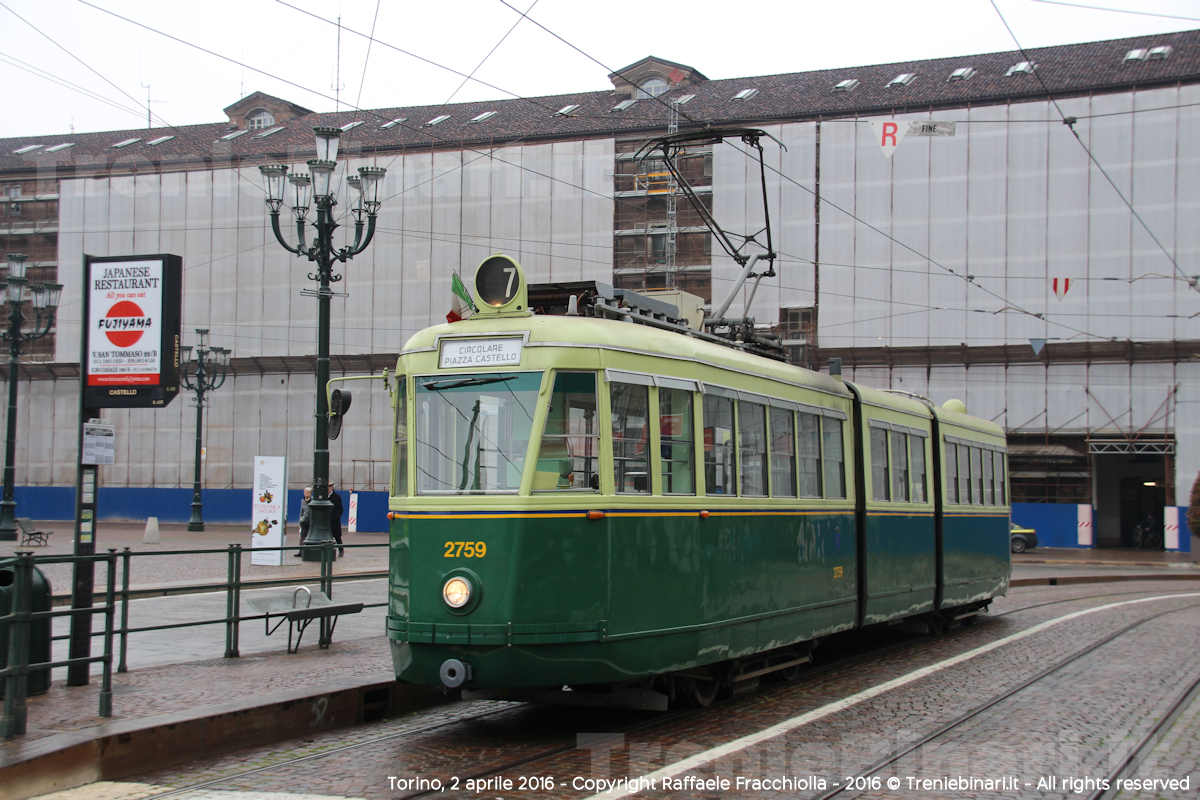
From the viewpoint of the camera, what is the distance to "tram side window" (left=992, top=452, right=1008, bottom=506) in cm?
1693

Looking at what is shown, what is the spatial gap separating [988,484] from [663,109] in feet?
103

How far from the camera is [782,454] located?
10.3 meters

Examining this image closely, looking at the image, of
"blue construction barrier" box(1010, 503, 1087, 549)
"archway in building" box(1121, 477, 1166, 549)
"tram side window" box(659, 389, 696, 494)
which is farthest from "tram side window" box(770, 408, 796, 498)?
"archway in building" box(1121, 477, 1166, 549)

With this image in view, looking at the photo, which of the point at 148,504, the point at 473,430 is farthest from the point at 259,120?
the point at 473,430

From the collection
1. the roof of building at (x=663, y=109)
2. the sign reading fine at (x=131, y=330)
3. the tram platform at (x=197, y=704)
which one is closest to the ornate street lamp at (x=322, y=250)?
the tram platform at (x=197, y=704)

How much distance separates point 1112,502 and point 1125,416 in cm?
443

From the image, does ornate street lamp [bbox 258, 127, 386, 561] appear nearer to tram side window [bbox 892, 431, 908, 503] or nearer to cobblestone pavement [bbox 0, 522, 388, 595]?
cobblestone pavement [bbox 0, 522, 388, 595]

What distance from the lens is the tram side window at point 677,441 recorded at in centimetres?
849

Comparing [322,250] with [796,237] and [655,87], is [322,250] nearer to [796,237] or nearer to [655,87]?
[796,237]

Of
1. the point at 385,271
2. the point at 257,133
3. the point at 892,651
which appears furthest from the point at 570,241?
the point at 892,651

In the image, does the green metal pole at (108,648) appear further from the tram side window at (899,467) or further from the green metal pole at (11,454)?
the green metal pole at (11,454)

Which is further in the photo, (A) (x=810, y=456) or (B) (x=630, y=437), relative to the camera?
(A) (x=810, y=456)

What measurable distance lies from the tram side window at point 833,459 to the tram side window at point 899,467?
1547 mm

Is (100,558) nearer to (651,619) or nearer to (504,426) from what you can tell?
(504,426)
